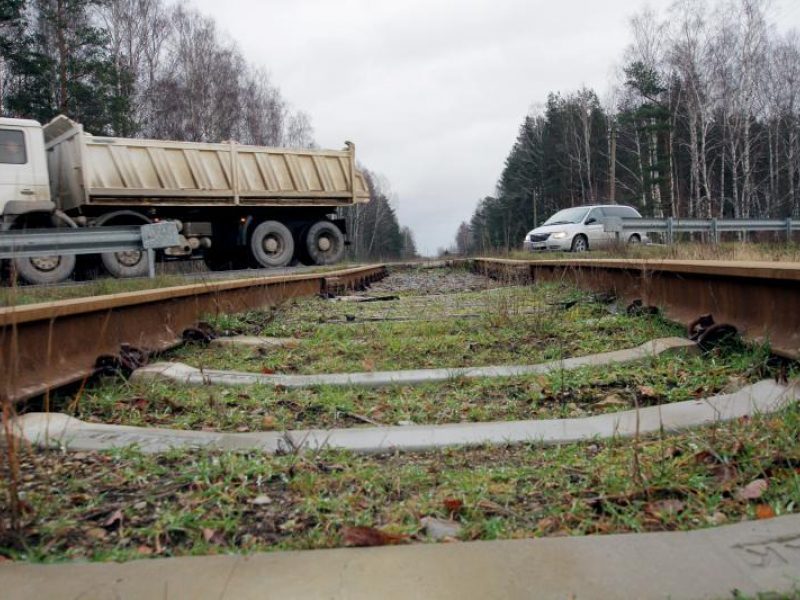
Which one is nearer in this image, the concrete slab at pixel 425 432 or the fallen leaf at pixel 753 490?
the fallen leaf at pixel 753 490

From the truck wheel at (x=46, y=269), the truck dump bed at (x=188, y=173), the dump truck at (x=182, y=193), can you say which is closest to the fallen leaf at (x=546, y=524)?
the dump truck at (x=182, y=193)

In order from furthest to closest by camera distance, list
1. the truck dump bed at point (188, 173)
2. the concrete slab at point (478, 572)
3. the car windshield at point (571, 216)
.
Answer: the car windshield at point (571, 216)
the truck dump bed at point (188, 173)
the concrete slab at point (478, 572)

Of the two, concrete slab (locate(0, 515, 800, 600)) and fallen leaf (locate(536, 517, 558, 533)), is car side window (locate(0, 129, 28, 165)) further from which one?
fallen leaf (locate(536, 517, 558, 533))

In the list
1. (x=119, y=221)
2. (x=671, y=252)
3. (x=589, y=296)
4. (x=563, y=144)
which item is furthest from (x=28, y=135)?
(x=563, y=144)

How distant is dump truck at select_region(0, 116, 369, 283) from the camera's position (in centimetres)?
1113

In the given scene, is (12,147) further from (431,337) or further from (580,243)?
(580,243)

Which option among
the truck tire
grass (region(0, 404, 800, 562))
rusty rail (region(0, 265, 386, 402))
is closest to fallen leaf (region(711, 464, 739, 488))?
grass (region(0, 404, 800, 562))

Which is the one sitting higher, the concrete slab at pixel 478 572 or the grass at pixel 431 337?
the grass at pixel 431 337

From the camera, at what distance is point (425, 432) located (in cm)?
237

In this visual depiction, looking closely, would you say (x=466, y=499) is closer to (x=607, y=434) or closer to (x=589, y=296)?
(x=607, y=434)

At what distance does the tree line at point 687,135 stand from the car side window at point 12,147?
35.3ft

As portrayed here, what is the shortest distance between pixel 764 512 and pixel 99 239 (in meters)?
9.37

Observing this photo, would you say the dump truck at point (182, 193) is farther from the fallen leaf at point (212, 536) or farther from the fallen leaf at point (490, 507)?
the fallen leaf at point (490, 507)

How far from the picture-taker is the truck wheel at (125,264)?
462 inches
